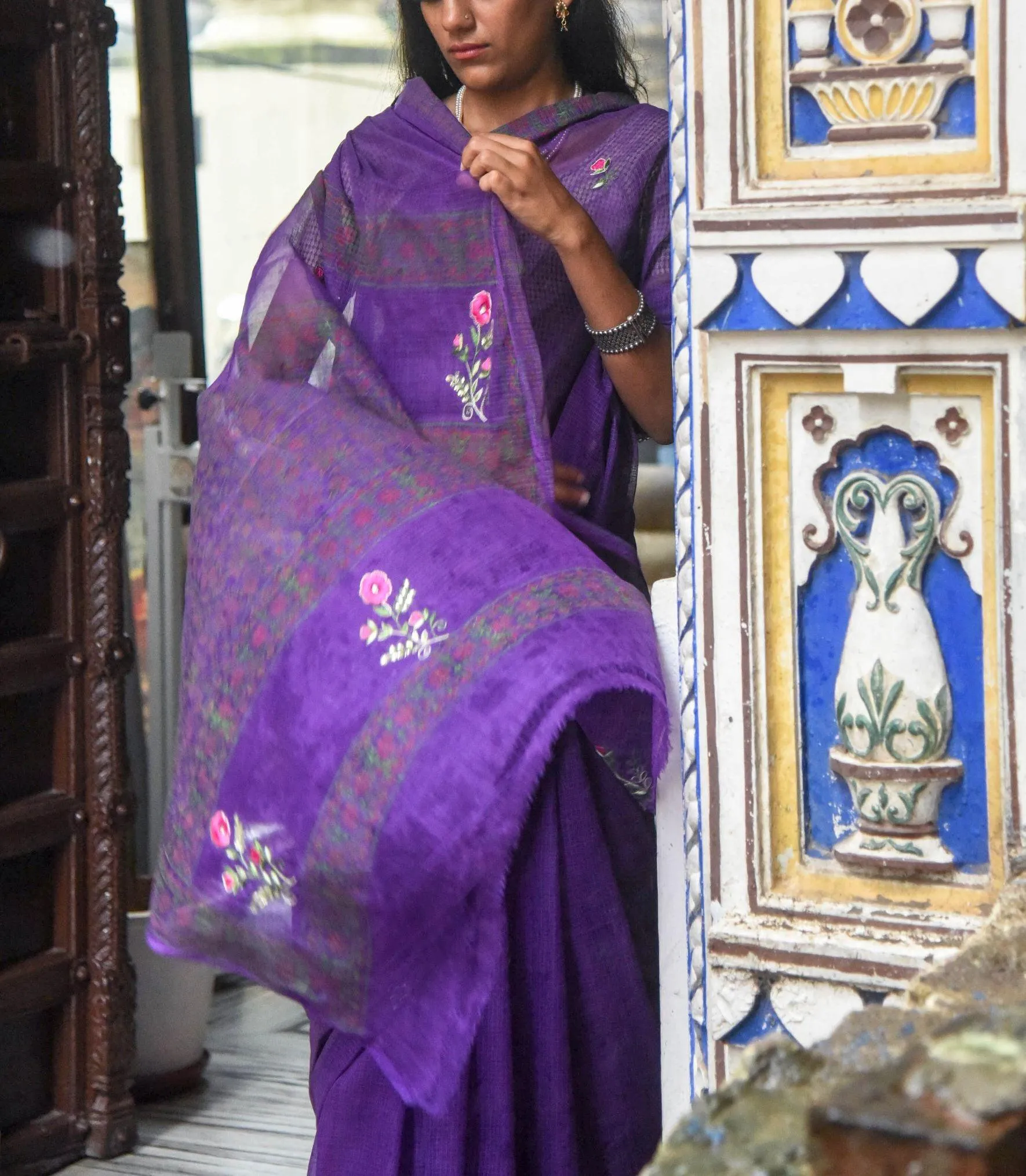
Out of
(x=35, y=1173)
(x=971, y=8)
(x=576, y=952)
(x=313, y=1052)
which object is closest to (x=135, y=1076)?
(x=35, y=1173)

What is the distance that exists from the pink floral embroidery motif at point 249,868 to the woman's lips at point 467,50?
77cm

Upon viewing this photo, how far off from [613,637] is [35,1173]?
1.43 metres

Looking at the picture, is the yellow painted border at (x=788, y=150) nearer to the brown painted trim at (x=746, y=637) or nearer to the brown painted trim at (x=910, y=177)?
the brown painted trim at (x=910, y=177)

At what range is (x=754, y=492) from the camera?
1.38 metres

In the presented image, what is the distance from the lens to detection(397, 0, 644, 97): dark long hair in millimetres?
1819

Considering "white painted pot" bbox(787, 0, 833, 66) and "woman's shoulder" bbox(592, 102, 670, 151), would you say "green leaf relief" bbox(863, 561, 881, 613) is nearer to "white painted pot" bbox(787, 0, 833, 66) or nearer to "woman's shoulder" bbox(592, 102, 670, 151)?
"white painted pot" bbox(787, 0, 833, 66)

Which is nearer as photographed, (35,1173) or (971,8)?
(971,8)

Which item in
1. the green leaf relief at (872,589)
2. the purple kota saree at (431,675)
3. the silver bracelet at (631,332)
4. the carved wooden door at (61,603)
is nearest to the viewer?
the green leaf relief at (872,589)

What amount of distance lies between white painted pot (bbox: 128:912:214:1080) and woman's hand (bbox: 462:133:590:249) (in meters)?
1.52

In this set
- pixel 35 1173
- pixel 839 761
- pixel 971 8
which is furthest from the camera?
pixel 35 1173

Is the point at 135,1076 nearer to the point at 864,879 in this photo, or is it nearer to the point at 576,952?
the point at 576,952

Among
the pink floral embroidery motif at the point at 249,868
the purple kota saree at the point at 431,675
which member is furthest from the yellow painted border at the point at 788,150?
the pink floral embroidery motif at the point at 249,868

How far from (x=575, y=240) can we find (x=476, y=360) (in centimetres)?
17

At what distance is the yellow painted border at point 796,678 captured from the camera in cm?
130
